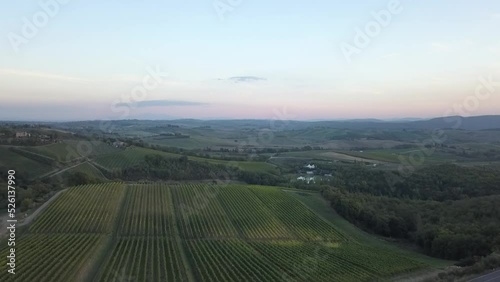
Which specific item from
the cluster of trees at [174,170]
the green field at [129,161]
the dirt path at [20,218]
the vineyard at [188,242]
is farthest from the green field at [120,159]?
the dirt path at [20,218]

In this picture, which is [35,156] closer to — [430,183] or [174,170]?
[174,170]

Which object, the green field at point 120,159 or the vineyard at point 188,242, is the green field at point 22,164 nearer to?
the vineyard at point 188,242

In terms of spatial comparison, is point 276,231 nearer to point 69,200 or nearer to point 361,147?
point 69,200

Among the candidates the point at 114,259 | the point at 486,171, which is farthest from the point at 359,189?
the point at 114,259

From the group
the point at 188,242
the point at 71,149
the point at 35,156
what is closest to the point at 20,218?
the point at 188,242

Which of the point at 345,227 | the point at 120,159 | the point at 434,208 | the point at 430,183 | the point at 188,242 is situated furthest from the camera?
the point at 120,159

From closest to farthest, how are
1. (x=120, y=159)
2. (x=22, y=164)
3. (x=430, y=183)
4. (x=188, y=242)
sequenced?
(x=188, y=242), (x=22, y=164), (x=430, y=183), (x=120, y=159)
